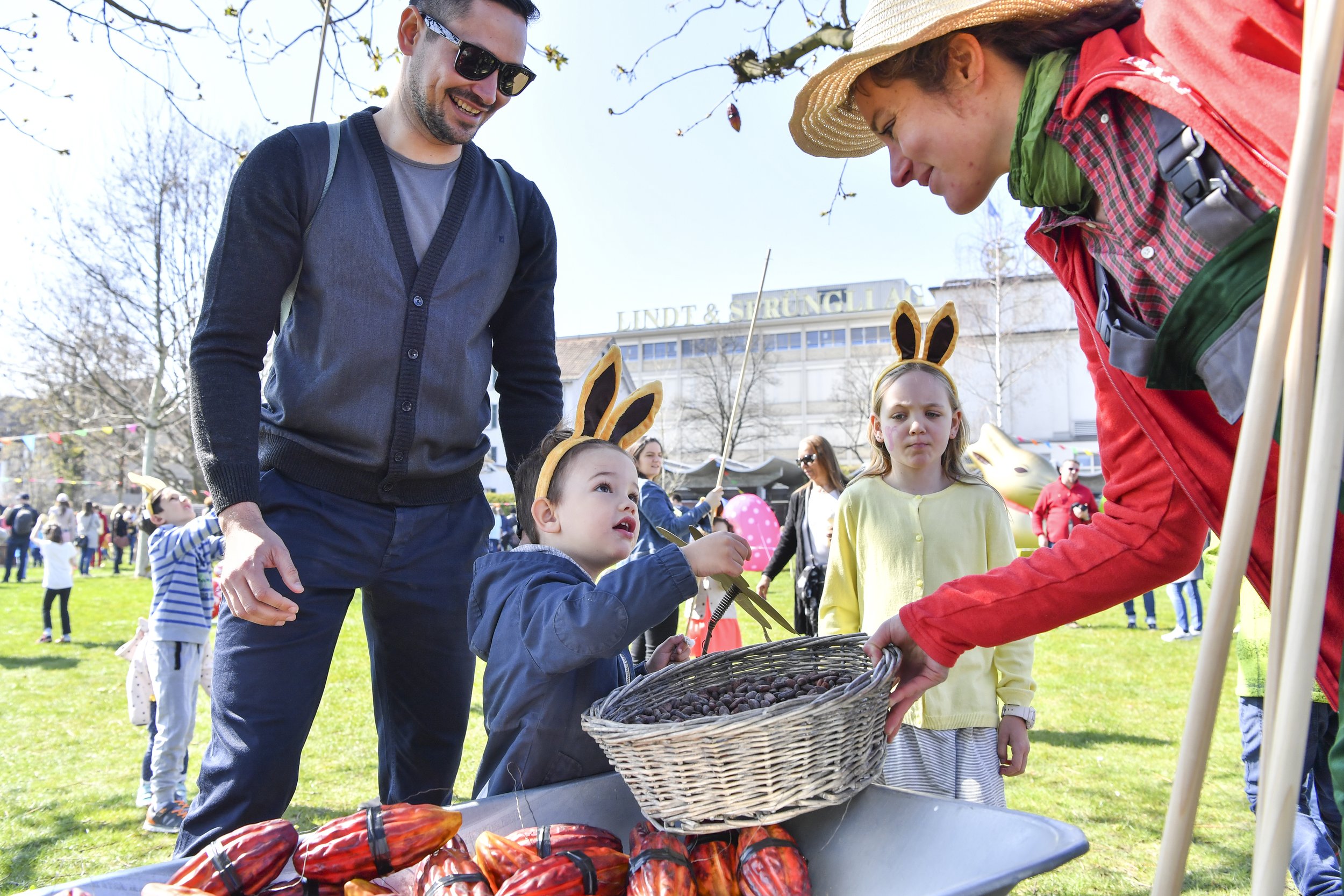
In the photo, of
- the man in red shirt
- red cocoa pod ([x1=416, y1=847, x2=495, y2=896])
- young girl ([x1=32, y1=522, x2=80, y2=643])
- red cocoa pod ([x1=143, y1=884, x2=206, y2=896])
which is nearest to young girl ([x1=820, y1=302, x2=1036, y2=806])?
red cocoa pod ([x1=416, y1=847, x2=495, y2=896])

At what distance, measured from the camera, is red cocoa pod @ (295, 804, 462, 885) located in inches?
49.9

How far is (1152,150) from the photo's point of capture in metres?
1.07

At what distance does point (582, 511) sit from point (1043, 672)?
21.6 ft

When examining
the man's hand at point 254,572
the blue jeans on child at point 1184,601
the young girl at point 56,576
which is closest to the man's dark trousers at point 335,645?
the man's hand at point 254,572

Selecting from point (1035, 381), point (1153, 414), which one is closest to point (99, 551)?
point (1153, 414)

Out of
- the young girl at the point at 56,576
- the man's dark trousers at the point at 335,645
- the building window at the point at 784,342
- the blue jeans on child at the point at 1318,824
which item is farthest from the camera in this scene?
the building window at the point at 784,342

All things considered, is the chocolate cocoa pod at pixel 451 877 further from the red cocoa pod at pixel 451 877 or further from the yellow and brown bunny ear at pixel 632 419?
the yellow and brown bunny ear at pixel 632 419

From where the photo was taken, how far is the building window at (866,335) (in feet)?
158

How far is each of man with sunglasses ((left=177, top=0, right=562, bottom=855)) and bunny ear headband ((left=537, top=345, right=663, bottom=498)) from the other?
0.74 feet

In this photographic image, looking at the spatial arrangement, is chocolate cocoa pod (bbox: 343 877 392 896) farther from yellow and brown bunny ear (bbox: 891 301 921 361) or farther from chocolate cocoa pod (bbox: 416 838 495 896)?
yellow and brown bunny ear (bbox: 891 301 921 361)

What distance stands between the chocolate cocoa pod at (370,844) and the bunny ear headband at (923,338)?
7.64 ft

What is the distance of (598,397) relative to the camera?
2152mm

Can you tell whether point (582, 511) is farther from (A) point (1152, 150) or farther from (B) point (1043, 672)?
(B) point (1043, 672)

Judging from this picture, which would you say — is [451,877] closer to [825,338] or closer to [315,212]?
[315,212]
